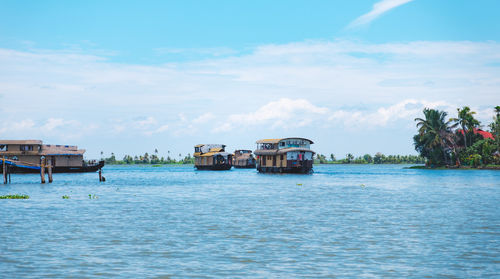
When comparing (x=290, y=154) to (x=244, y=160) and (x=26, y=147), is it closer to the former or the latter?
(x=26, y=147)

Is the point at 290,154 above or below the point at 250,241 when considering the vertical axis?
above

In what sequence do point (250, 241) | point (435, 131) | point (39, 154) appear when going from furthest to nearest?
1. point (435, 131)
2. point (39, 154)
3. point (250, 241)

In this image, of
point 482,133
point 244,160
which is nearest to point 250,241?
point 482,133

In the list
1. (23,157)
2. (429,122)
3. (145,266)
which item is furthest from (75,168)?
(145,266)

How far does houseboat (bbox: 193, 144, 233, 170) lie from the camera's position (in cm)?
13141

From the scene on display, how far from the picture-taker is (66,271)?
1642cm

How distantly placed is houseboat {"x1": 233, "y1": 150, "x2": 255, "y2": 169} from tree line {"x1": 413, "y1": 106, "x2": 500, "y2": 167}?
5586cm

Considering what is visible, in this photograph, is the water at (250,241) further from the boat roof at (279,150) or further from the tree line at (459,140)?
the tree line at (459,140)

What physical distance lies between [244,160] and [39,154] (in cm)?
7833

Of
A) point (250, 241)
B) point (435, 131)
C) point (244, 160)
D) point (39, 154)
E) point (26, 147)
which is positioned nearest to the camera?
point (250, 241)

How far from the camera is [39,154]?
96.2 metres

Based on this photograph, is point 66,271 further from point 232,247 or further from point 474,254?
point 474,254

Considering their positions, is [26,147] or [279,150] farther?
[26,147]

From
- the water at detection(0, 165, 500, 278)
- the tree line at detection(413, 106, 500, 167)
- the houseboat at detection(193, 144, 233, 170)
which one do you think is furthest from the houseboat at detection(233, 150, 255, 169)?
the water at detection(0, 165, 500, 278)
